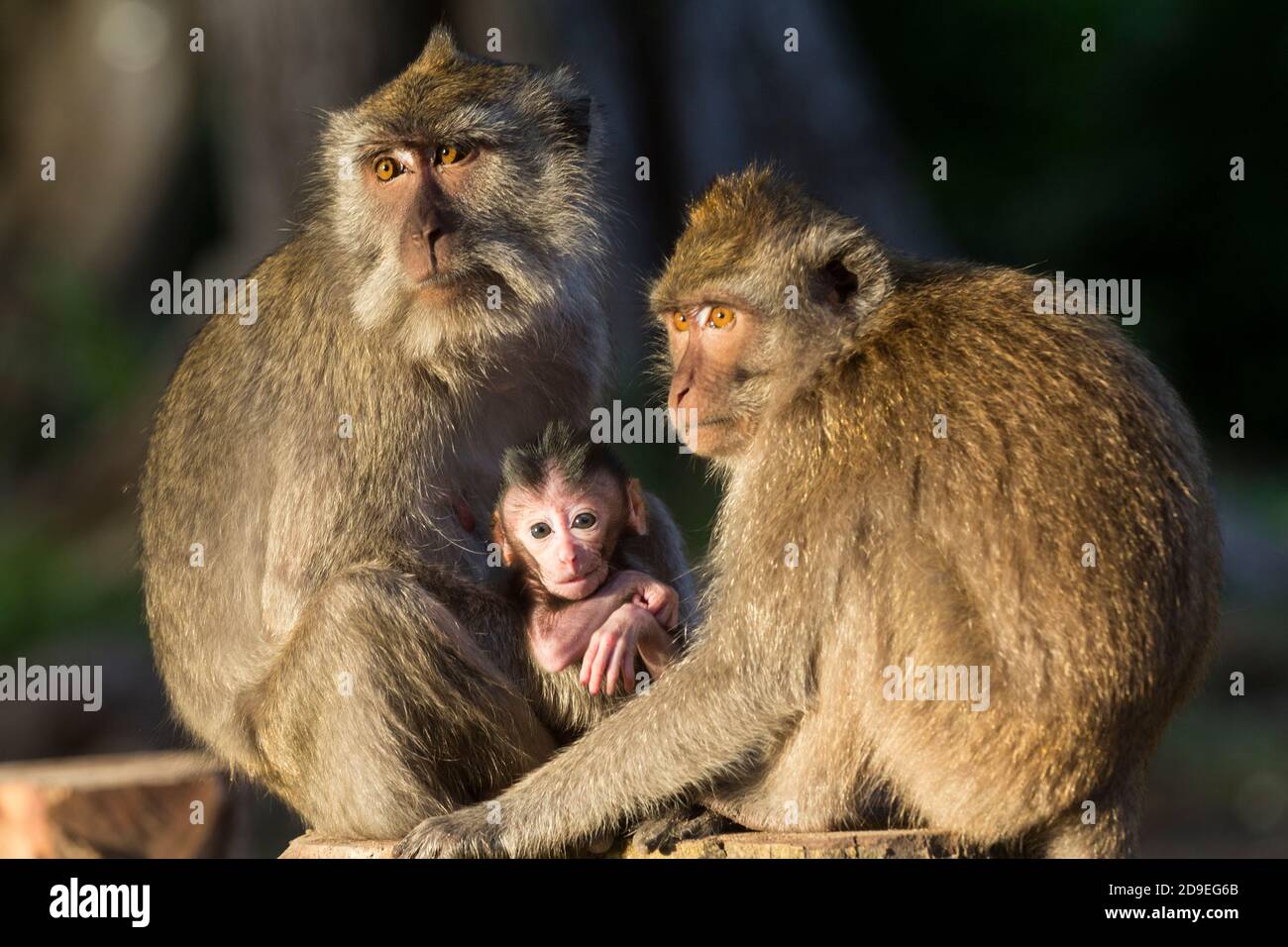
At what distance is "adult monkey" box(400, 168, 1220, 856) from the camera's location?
16.7ft

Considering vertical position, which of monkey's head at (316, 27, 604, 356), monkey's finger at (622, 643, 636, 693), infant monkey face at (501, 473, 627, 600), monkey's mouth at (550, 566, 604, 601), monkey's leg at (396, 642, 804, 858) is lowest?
monkey's leg at (396, 642, 804, 858)

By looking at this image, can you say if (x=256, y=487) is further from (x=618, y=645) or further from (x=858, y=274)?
(x=858, y=274)

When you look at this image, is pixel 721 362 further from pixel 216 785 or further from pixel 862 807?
pixel 216 785

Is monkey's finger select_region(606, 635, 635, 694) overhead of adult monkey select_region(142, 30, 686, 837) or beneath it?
beneath

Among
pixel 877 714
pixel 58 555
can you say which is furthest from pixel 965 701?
pixel 58 555

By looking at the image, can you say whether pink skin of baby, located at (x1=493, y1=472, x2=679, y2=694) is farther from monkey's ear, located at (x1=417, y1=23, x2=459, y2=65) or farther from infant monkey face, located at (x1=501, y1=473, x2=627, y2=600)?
monkey's ear, located at (x1=417, y1=23, x2=459, y2=65)

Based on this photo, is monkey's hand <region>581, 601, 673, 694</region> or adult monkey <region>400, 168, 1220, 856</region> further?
monkey's hand <region>581, 601, 673, 694</region>

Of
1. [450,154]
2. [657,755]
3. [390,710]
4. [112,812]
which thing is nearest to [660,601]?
[657,755]

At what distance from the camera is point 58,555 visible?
16641mm

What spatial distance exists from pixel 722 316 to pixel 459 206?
1.28m

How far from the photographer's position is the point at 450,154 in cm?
638

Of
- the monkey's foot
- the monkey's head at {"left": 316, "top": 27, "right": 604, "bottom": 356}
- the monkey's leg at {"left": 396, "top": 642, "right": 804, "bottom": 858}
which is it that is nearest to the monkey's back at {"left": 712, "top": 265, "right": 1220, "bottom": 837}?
the monkey's leg at {"left": 396, "top": 642, "right": 804, "bottom": 858}

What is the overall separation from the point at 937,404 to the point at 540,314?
1872 mm

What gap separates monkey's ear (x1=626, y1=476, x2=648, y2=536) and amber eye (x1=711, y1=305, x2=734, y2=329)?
0.80 meters
